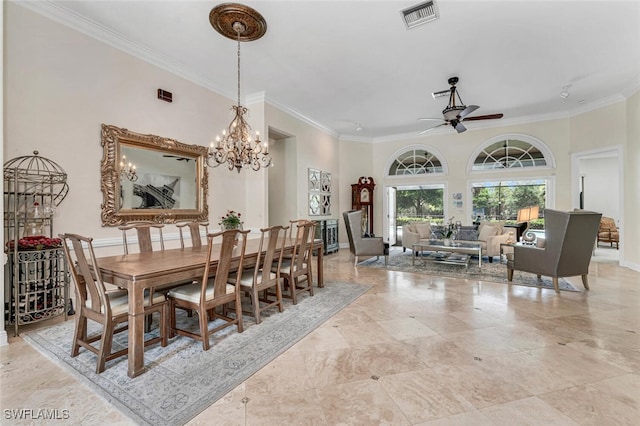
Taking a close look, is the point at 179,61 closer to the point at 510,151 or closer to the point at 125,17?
the point at 125,17

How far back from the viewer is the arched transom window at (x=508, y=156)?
6875 millimetres

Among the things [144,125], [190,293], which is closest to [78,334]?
[190,293]

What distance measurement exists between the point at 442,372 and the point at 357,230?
3.90 meters

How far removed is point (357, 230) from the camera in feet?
19.3

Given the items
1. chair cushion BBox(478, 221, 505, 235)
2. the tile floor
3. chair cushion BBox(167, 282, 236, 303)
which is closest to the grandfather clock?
chair cushion BBox(478, 221, 505, 235)

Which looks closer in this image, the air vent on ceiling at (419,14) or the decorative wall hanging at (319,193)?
the air vent on ceiling at (419,14)

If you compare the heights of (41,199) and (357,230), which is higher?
(41,199)

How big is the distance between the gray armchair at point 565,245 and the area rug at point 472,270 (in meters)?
0.34

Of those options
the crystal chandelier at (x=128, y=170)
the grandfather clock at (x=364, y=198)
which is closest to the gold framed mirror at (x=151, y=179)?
the crystal chandelier at (x=128, y=170)

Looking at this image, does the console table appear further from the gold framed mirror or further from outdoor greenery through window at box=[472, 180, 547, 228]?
outdoor greenery through window at box=[472, 180, 547, 228]

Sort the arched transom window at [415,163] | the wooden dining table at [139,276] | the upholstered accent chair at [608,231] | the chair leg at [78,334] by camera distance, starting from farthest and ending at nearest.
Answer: the arched transom window at [415,163], the upholstered accent chair at [608,231], the chair leg at [78,334], the wooden dining table at [139,276]

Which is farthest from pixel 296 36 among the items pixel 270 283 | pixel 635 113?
pixel 635 113

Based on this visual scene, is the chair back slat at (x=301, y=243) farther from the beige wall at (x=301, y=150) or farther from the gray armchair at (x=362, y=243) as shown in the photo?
the beige wall at (x=301, y=150)

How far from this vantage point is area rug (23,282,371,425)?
171cm
